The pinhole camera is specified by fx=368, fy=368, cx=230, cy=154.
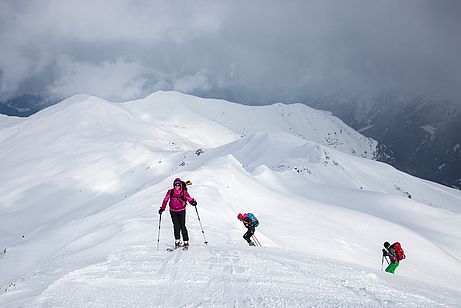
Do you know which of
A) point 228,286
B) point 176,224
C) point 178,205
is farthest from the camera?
point 176,224

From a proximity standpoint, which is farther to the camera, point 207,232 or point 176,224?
point 207,232

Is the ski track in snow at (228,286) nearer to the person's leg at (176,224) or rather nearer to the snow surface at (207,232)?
the snow surface at (207,232)

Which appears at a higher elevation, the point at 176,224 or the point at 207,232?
the point at 176,224

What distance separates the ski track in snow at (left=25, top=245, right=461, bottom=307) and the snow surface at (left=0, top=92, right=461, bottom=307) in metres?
0.04

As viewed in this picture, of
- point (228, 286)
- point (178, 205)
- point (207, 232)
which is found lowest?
point (228, 286)

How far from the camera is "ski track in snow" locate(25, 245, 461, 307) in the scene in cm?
666

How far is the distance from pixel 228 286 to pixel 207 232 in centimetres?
797

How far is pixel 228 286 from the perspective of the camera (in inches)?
294

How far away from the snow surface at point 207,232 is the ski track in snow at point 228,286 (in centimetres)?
4

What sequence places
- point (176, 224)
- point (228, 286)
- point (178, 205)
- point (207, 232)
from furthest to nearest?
point (207, 232) < point (176, 224) < point (178, 205) < point (228, 286)

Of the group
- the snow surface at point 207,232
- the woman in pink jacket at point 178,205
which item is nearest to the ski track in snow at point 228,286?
the snow surface at point 207,232

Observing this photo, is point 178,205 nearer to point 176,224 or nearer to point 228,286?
point 176,224

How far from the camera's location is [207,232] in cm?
1538

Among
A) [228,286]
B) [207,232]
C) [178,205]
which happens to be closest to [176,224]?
[178,205]
